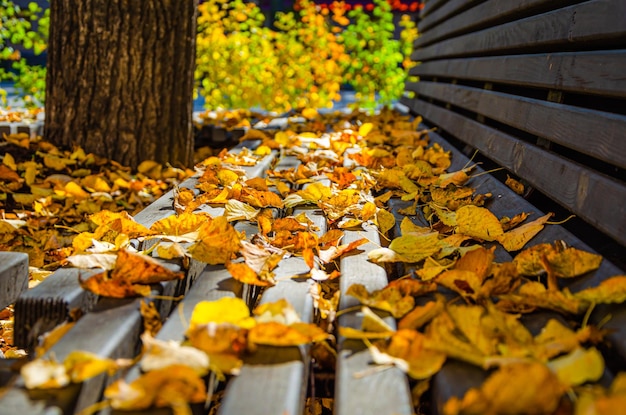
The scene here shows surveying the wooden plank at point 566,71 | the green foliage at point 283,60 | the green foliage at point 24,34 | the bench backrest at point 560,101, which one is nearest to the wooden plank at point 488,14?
the bench backrest at point 560,101

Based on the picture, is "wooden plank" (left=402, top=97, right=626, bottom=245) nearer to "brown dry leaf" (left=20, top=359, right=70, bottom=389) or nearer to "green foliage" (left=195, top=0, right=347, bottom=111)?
"brown dry leaf" (left=20, top=359, right=70, bottom=389)

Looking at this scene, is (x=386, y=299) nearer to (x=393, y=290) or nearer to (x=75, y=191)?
(x=393, y=290)

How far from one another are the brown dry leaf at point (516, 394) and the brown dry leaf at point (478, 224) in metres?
0.73

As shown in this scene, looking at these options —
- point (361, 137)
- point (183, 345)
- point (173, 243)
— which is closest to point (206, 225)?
point (173, 243)

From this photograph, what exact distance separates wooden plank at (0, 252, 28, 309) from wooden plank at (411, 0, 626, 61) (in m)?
1.33

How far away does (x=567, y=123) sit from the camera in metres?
1.45

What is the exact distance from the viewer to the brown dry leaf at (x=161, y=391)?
0.81 m

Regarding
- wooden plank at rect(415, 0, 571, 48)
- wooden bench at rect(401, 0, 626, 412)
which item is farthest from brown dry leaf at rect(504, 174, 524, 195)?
Result: wooden plank at rect(415, 0, 571, 48)

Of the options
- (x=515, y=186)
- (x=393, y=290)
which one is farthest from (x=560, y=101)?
(x=393, y=290)

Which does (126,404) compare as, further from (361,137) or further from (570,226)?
(361,137)

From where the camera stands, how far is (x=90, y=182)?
2723mm

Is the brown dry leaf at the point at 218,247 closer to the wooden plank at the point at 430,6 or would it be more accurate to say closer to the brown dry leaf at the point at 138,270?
the brown dry leaf at the point at 138,270

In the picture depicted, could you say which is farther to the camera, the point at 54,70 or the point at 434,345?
the point at 54,70

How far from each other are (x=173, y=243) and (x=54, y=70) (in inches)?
81.7
